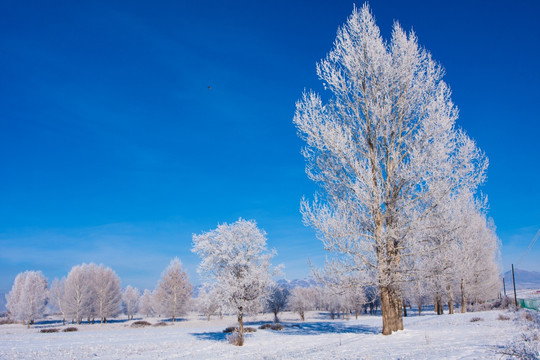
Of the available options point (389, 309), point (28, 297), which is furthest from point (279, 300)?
point (389, 309)

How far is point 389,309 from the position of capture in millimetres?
13070

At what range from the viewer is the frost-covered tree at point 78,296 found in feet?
195

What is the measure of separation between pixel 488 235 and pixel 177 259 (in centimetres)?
4560

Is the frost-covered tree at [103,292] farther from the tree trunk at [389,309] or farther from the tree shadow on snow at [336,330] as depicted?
the tree trunk at [389,309]

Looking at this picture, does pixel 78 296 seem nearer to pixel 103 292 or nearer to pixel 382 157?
pixel 103 292

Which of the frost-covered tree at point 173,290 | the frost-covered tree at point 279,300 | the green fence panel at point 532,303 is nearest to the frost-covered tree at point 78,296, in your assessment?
the frost-covered tree at point 173,290

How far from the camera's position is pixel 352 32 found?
1445 centimetres

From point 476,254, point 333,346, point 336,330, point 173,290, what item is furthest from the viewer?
point 173,290

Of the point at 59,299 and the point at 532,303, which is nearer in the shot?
the point at 532,303

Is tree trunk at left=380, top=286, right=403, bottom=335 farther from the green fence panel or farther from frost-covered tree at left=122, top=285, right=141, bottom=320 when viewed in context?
frost-covered tree at left=122, top=285, right=141, bottom=320

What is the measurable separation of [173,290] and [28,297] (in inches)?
1050

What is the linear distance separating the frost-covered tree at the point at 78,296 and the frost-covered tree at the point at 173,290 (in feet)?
45.7

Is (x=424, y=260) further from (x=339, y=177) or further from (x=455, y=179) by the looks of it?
(x=339, y=177)

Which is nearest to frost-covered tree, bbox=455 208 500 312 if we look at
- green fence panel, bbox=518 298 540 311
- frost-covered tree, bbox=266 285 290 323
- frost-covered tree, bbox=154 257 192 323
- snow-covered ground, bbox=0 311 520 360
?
green fence panel, bbox=518 298 540 311
